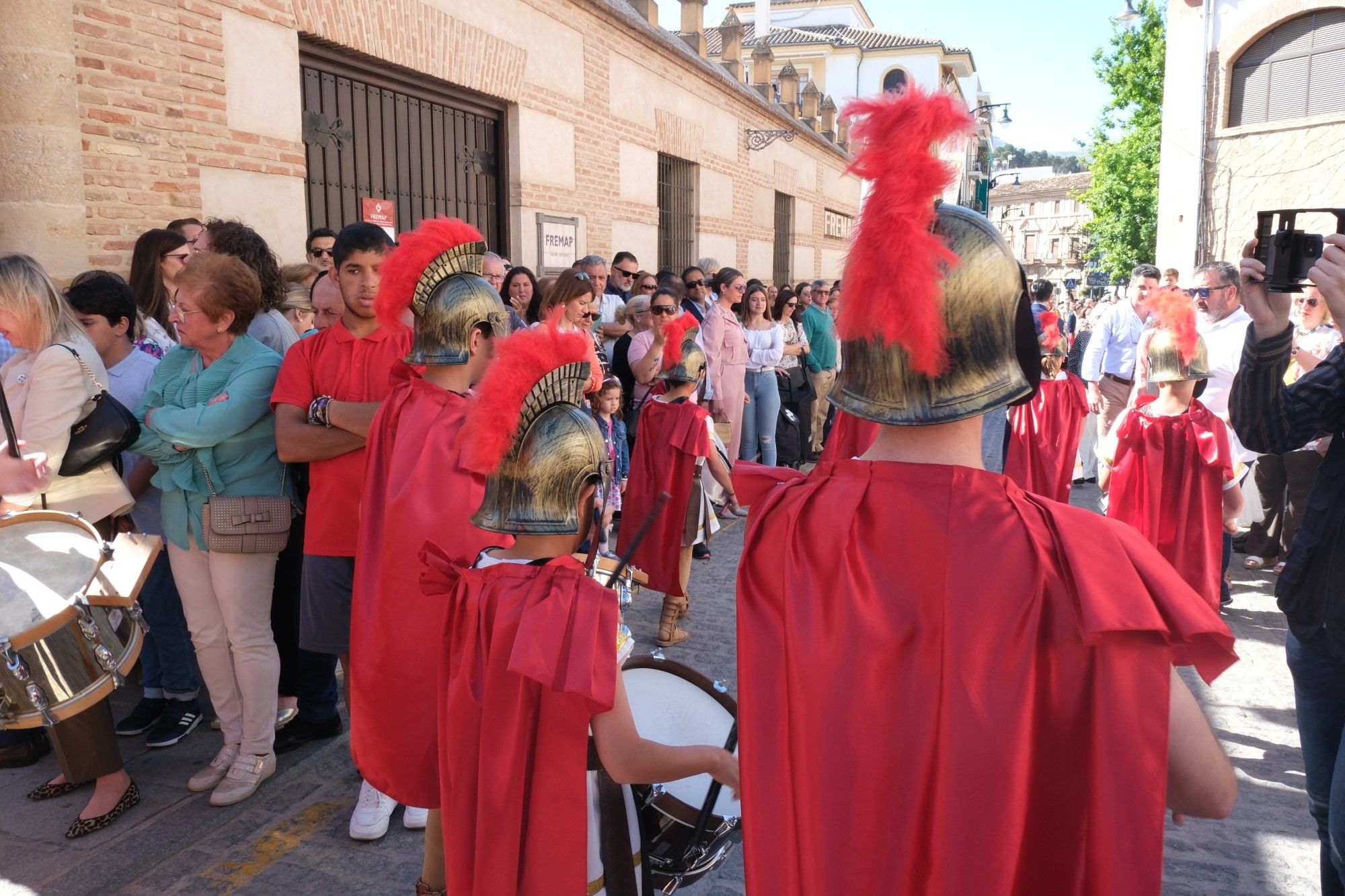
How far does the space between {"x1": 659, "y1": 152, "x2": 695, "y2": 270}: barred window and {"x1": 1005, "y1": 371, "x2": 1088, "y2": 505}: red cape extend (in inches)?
308

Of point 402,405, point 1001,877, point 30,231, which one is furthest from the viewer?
point 30,231

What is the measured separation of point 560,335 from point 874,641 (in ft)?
3.75

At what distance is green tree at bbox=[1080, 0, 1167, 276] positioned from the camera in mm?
29641

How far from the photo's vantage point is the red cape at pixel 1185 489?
4980 mm

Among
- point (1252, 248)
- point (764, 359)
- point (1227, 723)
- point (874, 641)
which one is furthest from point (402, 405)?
point (764, 359)

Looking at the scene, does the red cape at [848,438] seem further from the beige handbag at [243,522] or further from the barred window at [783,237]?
the barred window at [783,237]

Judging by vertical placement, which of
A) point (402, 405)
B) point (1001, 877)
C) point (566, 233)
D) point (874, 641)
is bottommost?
point (1001, 877)

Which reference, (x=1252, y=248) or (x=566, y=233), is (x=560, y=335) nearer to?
(x=1252, y=248)

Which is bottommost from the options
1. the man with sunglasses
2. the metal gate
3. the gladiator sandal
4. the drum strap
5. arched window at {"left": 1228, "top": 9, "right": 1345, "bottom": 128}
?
the gladiator sandal

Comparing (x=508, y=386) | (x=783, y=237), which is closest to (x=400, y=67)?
(x=508, y=386)

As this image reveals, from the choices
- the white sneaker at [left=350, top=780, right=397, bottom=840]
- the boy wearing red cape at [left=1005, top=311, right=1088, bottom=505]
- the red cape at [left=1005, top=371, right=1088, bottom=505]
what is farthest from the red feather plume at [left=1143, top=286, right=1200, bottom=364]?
the white sneaker at [left=350, top=780, right=397, bottom=840]

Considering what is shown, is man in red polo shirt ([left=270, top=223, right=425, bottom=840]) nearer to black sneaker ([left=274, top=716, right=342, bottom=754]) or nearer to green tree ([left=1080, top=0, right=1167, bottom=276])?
black sneaker ([left=274, top=716, right=342, bottom=754])

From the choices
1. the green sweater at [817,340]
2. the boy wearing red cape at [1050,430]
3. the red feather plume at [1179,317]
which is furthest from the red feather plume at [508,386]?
the green sweater at [817,340]

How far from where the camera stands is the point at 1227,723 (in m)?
4.66
